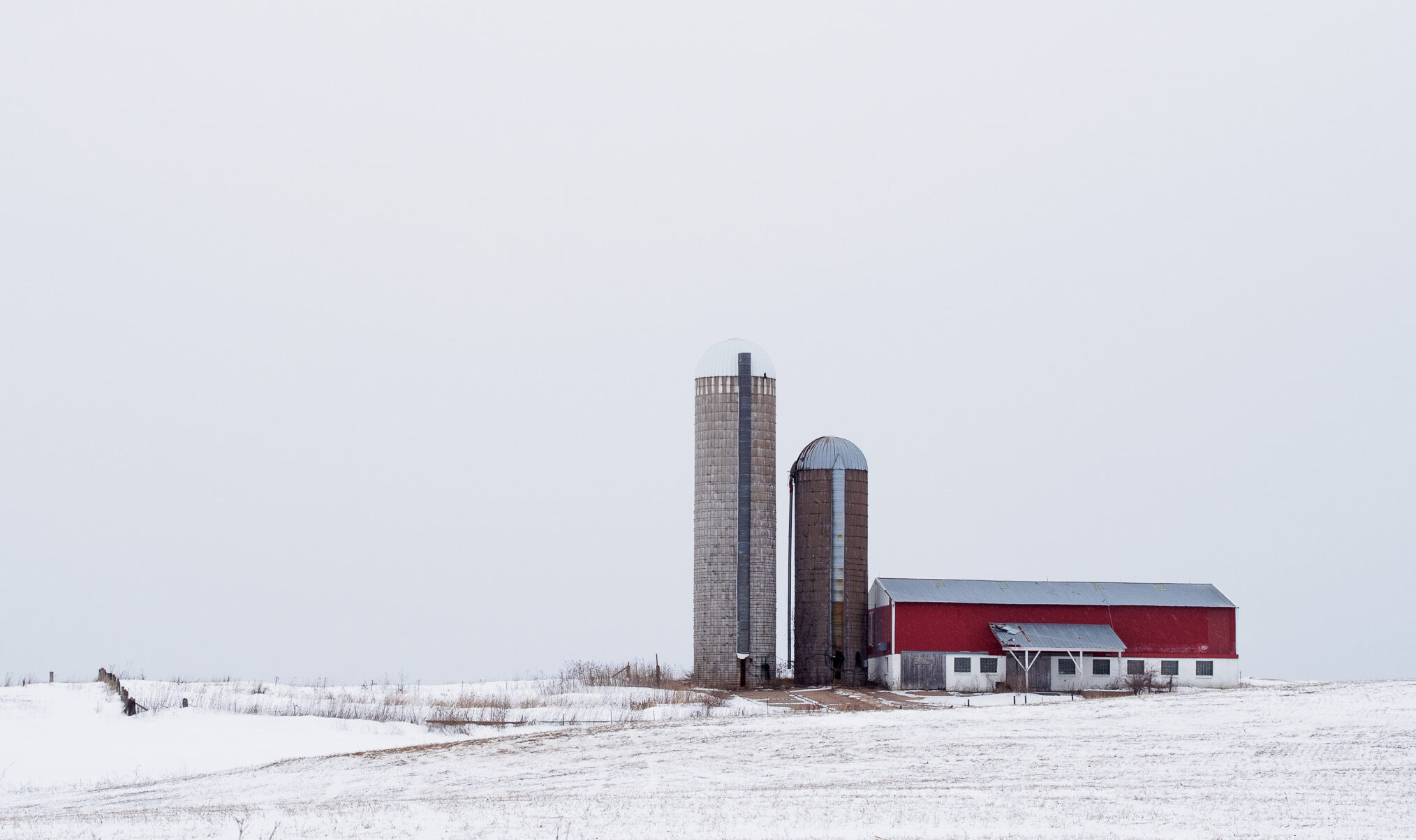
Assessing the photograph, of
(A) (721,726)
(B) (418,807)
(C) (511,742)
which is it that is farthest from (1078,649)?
(B) (418,807)

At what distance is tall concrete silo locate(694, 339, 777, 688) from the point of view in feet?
180

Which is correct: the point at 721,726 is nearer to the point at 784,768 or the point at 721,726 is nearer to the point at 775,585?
the point at 784,768

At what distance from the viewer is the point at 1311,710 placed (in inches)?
1438

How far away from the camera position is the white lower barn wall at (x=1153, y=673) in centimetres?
5359

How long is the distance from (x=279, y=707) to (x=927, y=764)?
22262 mm

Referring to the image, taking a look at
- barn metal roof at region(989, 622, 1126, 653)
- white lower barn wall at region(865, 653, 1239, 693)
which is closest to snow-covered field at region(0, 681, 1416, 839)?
barn metal roof at region(989, 622, 1126, 653)

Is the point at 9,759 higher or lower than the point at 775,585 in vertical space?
lower

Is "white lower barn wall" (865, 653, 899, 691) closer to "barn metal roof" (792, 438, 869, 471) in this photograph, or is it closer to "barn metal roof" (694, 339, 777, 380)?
"barn metal roof" (792, 438, 869, 471)

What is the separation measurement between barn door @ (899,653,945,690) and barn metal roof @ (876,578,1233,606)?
81.1 inches

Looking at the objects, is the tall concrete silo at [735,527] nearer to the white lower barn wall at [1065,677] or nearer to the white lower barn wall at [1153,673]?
the white lower barn wall at [1065,677]

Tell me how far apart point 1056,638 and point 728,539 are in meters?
12.7

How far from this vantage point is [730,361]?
5609 centimetres

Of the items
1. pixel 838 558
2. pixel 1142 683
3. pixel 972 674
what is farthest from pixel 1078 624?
pixel 838 558

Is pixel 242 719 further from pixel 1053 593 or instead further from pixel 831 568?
pixel 1053 593
